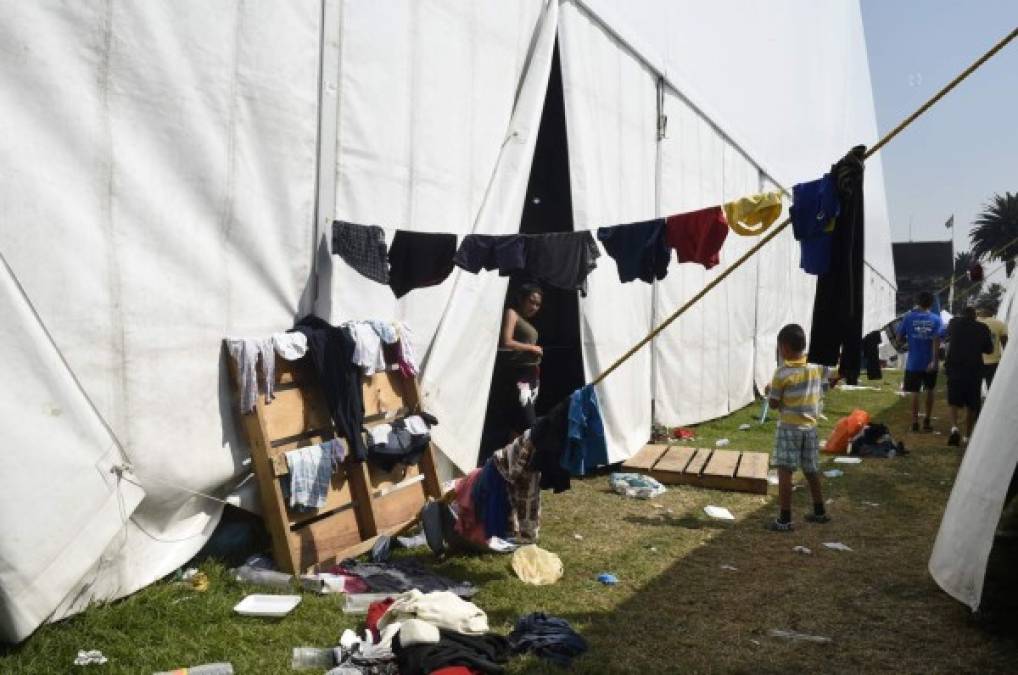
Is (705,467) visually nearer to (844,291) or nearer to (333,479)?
(844,291)

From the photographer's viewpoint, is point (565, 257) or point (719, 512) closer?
point (565, 257)

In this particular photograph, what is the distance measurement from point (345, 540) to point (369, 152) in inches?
104

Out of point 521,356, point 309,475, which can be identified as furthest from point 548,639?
point 521,356

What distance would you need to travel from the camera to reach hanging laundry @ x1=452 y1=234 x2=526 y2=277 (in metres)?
5.09

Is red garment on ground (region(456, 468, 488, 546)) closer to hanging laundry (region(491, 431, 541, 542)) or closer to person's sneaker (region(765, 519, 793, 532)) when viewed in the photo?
hanging laundry (region(491, 431, 541, 542))

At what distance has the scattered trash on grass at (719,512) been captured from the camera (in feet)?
19.4

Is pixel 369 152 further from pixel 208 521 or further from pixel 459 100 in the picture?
pixel 208 521

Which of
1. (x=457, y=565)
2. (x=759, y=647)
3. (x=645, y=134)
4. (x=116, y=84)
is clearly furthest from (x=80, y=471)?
(x=645, y=134)

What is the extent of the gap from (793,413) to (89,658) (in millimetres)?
4754

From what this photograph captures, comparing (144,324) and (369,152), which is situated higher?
(369,152)

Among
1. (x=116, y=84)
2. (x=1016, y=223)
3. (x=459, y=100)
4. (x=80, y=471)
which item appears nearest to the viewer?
(x=80, y=471)

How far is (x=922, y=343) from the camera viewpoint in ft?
32.3

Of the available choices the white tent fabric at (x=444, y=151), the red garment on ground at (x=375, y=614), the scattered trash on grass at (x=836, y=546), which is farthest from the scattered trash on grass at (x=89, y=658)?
the scattered trash on grass at (x=836, y=546)

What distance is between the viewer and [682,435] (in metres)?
9.22
